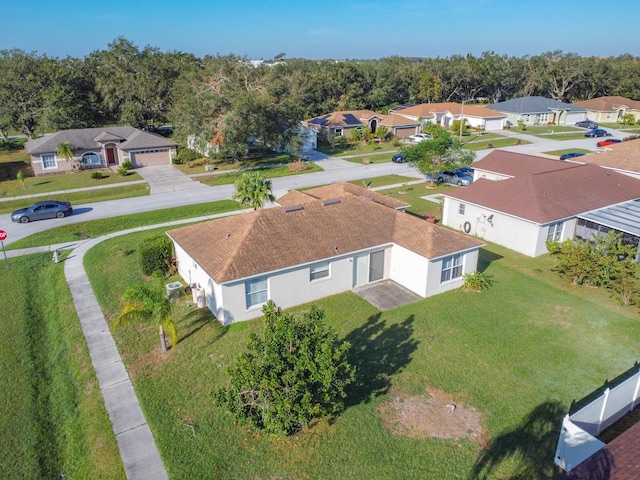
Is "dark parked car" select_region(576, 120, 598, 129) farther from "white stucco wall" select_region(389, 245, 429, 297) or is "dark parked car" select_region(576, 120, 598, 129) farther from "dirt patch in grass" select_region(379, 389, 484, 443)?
"dirt patch in grass" select_region(379, 389, 484, 443)

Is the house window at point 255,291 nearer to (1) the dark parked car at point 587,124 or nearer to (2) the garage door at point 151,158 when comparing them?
(2) the garage door at point 151,158

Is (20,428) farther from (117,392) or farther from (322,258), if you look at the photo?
(322,258)

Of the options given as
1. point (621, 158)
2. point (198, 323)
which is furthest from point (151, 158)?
point (621, 158)

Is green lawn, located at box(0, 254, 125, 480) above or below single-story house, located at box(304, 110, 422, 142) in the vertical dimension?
below

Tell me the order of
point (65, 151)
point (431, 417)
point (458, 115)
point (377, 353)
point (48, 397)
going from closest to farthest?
point (431, 417) → point (48, 397) → point (377, 353) → point (65, 151) → point (458, 115)

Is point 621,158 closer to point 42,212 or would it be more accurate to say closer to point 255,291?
point 255,291

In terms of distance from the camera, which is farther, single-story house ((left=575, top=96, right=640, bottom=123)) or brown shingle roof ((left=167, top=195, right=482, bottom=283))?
single-story house ((left=575, top=96, right=640, bottom=123))

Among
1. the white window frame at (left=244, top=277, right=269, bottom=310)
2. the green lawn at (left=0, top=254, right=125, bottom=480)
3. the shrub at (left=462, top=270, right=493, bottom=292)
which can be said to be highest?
the white window frame at (left=244, top=277, right=269, bottom=310)

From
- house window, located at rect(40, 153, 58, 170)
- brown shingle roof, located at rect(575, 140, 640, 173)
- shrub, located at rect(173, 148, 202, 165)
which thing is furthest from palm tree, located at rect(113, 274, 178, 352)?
house window, located at rect(40, 153, 58, 170)
